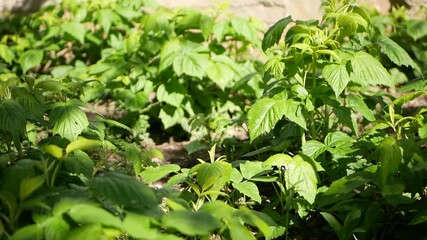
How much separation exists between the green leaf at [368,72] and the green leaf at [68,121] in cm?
144

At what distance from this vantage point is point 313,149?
10.8 ft

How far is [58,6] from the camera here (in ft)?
20.9

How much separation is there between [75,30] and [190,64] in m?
1.49

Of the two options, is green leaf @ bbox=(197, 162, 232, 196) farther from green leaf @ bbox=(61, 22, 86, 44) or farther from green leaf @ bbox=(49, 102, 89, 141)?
green leaf @ bbox=(61, 22, 86, 44)

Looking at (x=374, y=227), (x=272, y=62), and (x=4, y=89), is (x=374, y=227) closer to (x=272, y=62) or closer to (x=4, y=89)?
(x=272, y=62)

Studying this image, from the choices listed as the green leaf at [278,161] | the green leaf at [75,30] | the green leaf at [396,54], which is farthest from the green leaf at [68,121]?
the green leaf at [75,30]

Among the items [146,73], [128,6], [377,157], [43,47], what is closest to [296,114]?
[377,157]

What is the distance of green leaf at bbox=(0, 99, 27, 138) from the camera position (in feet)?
9.02

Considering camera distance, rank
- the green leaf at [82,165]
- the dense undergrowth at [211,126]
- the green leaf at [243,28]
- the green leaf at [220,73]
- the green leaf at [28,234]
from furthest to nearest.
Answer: the green leaf at [243,28], the green leaf at [220,73], the green leaf at [82,165], the dense undergrowth at [211,126], the green leaf at [28,234]

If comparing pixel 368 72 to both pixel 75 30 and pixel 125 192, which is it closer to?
pixel 125 192

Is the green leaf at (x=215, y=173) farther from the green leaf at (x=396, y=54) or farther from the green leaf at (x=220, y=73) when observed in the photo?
the green leaf at (x=220, y=73)

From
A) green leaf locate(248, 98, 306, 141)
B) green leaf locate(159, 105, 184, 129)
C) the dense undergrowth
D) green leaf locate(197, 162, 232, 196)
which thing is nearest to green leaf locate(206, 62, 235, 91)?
the dense undergrowth

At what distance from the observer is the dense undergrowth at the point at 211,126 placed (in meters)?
2.21

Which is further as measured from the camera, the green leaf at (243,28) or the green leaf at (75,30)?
the green leaf at (75,30)
